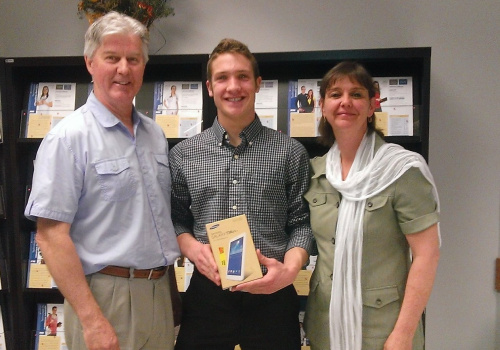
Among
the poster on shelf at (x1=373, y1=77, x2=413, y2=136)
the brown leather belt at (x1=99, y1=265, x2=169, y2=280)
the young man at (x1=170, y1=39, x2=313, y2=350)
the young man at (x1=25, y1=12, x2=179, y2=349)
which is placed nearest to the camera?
the young man at (x1=25, y1=12, x2=179, y2=349)

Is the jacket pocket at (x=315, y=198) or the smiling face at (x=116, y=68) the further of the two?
the jacket pocket at (x=315, y=198)

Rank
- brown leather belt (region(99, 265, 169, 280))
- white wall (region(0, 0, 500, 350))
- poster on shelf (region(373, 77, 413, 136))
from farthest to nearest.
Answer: white wall (region(0, 0, 500, 350))
poster on shelf (region(373, 77, 413, 136))
brown leather belt (region(99, 265, 169, 280))

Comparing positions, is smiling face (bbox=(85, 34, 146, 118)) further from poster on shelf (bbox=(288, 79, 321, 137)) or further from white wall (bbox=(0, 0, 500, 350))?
white wall (bbox=(0, 0, 500, 350))

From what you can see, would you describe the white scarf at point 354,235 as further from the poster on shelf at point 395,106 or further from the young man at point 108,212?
the poster on shelf at point 395,106

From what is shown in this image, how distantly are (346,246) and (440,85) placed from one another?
1519 mm

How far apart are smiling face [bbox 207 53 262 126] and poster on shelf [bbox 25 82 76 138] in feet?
4.16

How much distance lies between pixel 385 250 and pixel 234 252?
1.70 ft

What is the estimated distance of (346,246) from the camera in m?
1.41

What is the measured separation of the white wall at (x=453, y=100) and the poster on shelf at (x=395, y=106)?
36cm

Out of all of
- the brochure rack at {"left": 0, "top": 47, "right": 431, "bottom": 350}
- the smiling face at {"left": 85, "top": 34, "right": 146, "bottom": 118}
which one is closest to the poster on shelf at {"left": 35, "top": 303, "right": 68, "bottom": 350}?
the brochure rack at {"left": 0, "top": 47, "right": 431, "bottom": 350}

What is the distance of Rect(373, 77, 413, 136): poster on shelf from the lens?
2.14m

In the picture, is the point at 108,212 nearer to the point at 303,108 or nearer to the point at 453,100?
the point at 303,108

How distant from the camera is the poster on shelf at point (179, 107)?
2.27 m

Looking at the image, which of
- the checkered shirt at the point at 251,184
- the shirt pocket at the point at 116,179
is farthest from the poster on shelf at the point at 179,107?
the shirt pocket at the point at 116,179
